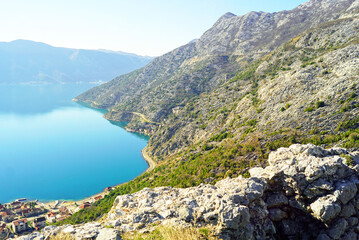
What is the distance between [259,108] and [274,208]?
47.1 meters

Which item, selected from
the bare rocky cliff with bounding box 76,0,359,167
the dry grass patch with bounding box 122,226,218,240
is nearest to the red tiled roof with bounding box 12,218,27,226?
the bare rocky cliff with bounding box 76,0,359,167

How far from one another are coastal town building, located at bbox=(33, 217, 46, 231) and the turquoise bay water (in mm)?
14473

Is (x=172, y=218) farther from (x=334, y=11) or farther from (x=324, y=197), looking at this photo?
(x=334, y=11)

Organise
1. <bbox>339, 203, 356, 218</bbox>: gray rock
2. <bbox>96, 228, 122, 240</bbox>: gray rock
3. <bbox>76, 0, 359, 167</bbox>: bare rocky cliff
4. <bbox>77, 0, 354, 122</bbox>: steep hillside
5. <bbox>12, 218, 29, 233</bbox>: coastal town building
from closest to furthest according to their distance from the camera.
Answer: <bbox>96, 228, 122, 240</bbox>: gray rock, <bbox>339, 203, 356, 218</bbox>: gray rock, <bbox>76, 0, 359, 167</bbox>: bare rocky cliff, <bbox>12, 218, 29, 233</bbox>: coastal town building, <bbox>77, 0, 354, 122</bbox>: steep hillside

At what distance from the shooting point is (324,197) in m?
12.5

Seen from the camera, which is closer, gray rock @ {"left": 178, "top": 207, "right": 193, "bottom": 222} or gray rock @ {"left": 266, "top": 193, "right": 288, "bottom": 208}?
gray rock @ {"left": 178, "top": 207, "right": 193, "bottom": 222}

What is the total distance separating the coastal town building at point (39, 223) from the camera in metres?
54.3

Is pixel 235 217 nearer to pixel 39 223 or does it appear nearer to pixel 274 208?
pixel 274 208

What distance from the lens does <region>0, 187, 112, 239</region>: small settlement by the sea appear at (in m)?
53.2

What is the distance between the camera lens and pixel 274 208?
13.1m

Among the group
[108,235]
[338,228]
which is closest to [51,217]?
[108,235]

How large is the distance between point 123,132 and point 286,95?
376ft

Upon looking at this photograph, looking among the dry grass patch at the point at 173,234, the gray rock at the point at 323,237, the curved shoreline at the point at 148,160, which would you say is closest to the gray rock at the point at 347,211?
the gray rock at the point at 323,237

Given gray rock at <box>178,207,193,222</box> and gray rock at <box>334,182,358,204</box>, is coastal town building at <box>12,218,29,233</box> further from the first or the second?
gray rock at <box>334,182,358,204</box>
